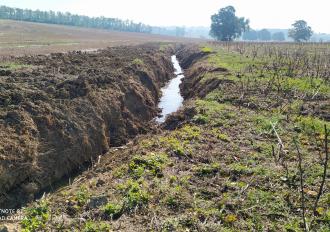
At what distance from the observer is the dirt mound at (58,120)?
9.88 m

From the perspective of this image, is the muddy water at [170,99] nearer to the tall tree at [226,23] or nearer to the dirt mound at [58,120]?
the dirt mound at [58,120]

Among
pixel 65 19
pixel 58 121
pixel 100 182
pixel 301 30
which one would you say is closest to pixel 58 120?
pixel 58 121

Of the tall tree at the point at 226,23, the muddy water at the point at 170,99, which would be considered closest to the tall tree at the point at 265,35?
the tall tree at the point at 226,23

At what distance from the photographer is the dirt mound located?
9875mm

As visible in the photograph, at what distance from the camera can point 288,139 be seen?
11461mm

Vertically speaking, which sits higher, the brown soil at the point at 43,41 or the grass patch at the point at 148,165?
the brown soil at the point at 43,41

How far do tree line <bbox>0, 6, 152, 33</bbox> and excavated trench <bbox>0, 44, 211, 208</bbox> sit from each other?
5004 inches

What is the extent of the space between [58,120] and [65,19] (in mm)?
146503

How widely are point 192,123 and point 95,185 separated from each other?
18.6 ft

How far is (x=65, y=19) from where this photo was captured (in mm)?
147125

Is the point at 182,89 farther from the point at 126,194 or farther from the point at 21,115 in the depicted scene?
the point at 126,194

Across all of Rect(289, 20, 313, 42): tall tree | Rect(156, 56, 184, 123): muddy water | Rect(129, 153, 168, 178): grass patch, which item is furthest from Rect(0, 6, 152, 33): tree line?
Rect(129, 153, 168, 178): grass patch
